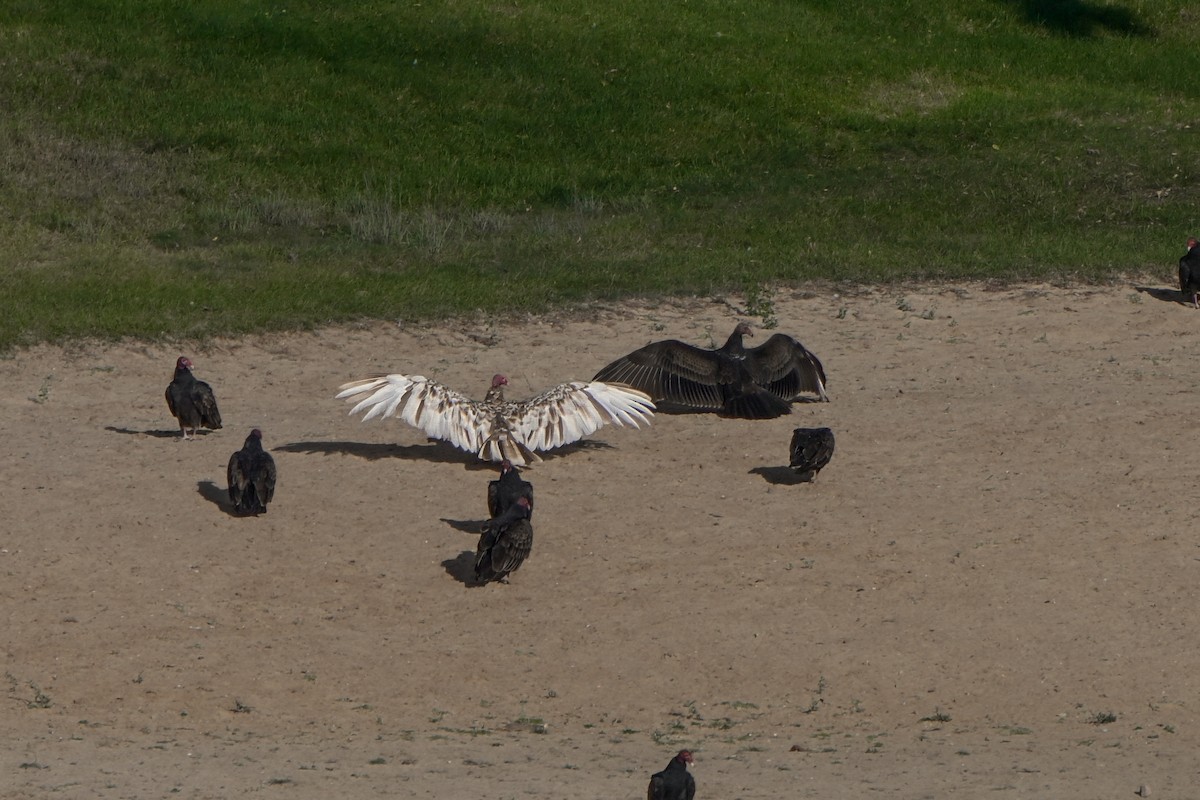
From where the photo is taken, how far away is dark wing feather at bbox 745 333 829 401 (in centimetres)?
1374

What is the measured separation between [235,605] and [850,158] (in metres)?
13.9

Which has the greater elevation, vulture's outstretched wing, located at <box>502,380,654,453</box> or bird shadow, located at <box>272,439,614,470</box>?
vulture's outstretched wing, located at <box>502,380,654,453</box>

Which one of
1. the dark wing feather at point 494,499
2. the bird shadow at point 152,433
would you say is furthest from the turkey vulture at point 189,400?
the dark wing feather at point 494,499

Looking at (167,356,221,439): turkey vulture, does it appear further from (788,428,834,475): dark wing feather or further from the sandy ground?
(788,428,834,475): dark wing feather

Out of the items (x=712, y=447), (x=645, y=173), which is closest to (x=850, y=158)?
(x=645, y=173)

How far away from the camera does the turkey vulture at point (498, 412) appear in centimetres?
1180

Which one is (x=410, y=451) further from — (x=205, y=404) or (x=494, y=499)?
(x=494, y=499)

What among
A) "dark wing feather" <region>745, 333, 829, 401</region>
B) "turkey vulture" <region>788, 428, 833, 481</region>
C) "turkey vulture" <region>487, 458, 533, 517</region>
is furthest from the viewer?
"dark wing feather" <region>745, 333, 829, 401</region>

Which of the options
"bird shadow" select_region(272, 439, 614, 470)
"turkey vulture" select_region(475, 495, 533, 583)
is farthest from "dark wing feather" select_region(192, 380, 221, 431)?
"turkey vulture" select_region(475, 495, 533, 583)

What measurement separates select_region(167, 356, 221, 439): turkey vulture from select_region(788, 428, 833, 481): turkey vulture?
411 cm

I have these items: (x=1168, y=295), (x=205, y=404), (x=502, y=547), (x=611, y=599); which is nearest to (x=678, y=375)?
(x=205, y=404)

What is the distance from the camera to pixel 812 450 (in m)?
11.5

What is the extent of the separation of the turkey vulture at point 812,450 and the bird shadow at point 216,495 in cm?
368

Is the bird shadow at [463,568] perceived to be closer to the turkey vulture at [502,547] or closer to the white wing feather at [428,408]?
the turkey vulture at [502,547]
